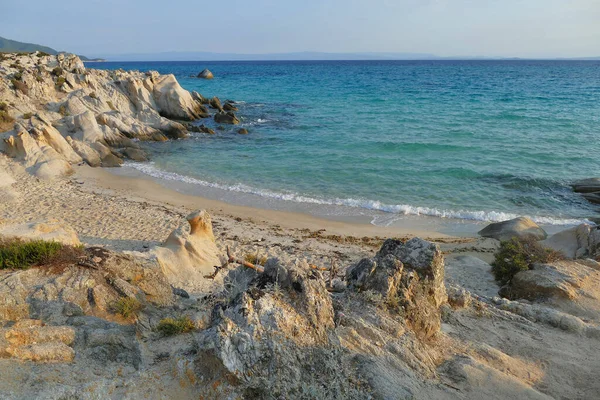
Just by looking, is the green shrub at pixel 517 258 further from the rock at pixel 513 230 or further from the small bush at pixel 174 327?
the small bush at pixel 174 327

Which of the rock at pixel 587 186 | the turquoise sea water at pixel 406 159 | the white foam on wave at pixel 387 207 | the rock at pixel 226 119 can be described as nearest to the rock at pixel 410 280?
the white foam on wave at pixel 387 207

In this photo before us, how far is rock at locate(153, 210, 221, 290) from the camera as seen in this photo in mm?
10532

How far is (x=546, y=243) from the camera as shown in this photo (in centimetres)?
1354

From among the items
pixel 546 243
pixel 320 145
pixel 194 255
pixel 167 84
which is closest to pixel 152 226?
pixel 194 255

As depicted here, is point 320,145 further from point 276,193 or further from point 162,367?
point 162,367

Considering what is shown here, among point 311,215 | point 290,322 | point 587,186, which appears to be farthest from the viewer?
point 587,186

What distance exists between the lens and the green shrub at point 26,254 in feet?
25.4

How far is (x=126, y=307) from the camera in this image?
710cm

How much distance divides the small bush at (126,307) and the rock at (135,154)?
64.4ft

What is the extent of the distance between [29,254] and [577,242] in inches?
576

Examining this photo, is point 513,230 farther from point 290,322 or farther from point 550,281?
point 290,322

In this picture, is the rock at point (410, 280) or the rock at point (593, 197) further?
the rock at point (593, 197)

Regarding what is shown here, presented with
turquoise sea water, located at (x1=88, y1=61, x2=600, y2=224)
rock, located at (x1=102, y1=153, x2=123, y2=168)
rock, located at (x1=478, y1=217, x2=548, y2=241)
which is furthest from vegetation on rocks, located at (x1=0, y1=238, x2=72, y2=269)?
rock, located at (x1=102, y1=153, x2=123, y2=168)

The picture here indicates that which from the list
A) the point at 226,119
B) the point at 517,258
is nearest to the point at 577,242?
the point at 517,258
